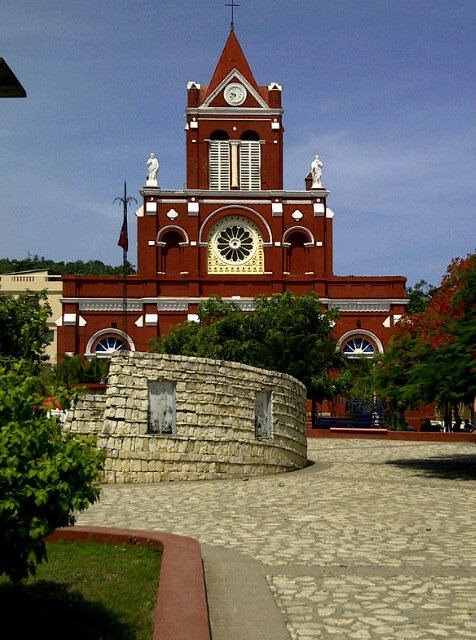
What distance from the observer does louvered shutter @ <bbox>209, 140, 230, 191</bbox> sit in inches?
1797

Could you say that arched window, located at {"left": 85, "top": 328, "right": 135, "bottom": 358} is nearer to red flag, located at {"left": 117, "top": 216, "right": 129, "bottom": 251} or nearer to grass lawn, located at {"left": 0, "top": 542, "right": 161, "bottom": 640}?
red flag, located at {"left": 117, "top": 216, "right": 129, "bottom": 251}

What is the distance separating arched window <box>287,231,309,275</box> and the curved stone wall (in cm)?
2977

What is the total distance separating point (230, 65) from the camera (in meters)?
47.4

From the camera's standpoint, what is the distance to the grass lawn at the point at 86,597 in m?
5.13

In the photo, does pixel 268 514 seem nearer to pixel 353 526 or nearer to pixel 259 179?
pixel 353 526

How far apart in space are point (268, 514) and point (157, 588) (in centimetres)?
431

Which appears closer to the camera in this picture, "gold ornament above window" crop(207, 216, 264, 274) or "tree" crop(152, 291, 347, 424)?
"tree" crop(152, 291, 347, 424)

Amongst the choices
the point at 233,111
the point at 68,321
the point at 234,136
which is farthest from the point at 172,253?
the point at 233,111

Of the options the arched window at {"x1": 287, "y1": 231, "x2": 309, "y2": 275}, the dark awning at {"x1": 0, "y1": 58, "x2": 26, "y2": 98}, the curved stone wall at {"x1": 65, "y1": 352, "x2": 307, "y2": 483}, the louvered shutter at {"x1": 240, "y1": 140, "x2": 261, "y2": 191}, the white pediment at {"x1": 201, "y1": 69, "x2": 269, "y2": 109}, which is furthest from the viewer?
the white pediment at {"x1": 201, "y1": 69, "x2": 269, "y2": 109}

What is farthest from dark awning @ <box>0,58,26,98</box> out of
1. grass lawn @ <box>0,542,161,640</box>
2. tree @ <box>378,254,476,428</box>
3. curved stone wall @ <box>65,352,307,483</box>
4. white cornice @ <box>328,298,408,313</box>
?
white cornice @ <box>328,298,408,313</box>

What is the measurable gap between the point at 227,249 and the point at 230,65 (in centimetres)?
1067

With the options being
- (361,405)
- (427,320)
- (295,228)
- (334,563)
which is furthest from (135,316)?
(334,563)

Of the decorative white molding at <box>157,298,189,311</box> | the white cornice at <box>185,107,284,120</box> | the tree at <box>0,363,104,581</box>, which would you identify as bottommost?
the tree at <box>0,363,104,581</box>

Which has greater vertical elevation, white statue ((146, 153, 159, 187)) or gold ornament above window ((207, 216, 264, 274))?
white statue ((146, 153, 159, 187))
